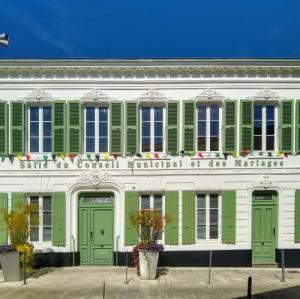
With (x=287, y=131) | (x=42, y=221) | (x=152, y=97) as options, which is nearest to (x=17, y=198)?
(x=42, y=221)

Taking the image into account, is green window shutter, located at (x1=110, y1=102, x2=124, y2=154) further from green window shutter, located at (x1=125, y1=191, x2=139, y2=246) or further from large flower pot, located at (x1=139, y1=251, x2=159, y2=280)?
large flower pot, located at (x1=139, y1=251, x2=159, y2=280)

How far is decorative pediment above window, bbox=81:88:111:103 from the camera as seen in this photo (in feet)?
52.5

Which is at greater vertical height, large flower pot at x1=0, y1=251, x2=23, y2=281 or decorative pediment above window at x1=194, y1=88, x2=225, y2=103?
decorative pediment above window at x1=194, y1=88, x2=225, y2=103

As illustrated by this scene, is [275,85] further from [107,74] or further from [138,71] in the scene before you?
[107,74]

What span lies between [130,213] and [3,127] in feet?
16.6

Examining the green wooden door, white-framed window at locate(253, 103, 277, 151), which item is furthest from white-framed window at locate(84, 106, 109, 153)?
the green wooden door

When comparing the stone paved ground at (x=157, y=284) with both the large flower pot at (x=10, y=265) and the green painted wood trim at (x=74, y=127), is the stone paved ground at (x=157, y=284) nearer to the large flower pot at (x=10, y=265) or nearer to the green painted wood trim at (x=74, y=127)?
the large flower pot at (x=10, y=265)

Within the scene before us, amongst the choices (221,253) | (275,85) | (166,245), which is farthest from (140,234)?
(275,85)

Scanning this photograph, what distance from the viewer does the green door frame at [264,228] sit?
16125 mm

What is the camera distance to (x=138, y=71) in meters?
16.0

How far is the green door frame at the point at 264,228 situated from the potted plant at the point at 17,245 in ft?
23.4

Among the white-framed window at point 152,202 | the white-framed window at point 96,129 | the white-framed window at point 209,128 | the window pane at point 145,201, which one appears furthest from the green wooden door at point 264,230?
the white-framed window at point 96,129

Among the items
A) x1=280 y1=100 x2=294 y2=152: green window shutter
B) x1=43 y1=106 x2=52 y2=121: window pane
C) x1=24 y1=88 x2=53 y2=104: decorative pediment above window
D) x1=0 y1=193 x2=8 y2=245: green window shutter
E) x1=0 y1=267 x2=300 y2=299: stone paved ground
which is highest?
x1=24 y1=88 x2=53 y2=104: decorative pediment above window

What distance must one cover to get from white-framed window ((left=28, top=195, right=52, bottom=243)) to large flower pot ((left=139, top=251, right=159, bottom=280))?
3742mm
